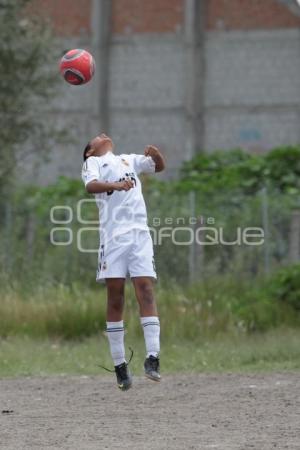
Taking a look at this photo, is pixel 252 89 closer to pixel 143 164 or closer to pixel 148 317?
pixel 143 164

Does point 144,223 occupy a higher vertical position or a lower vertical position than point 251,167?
lower

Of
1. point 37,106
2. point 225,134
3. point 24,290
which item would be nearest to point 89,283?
point 24,290

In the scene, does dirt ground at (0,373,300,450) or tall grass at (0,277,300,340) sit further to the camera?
tall grass at (0,277,300,340)

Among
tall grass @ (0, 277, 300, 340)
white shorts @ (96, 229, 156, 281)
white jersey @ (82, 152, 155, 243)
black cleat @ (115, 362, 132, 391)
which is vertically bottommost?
black cleat @ (115, 362, 132, 391)

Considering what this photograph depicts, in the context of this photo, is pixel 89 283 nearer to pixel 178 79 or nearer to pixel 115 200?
pixel 115 200

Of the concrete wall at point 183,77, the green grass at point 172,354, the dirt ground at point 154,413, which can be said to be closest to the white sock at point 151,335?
the dirt ground at point 154,413

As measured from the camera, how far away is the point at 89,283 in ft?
60.6

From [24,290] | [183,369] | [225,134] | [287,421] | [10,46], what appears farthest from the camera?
[225,134]

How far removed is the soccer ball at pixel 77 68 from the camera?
33.2ft

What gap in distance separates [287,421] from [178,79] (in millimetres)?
22891

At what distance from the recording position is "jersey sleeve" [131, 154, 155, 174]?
10.1 metres

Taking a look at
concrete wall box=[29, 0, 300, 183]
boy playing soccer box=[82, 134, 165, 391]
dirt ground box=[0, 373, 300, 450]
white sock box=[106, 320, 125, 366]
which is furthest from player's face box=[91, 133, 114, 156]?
concrete wall box=[29, 0, 300, 183]

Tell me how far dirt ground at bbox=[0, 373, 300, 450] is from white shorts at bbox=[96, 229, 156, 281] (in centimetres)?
119

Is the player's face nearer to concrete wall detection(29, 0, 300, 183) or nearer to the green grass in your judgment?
the green grass
